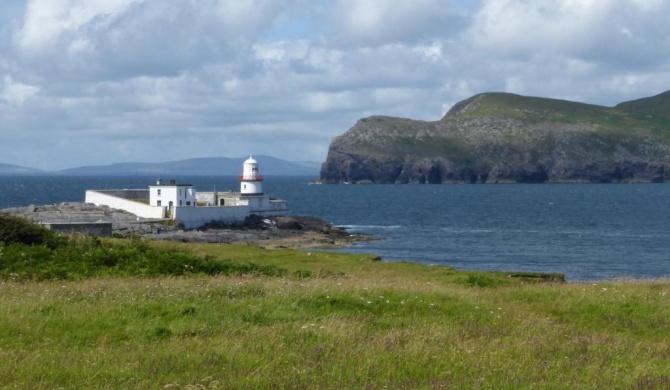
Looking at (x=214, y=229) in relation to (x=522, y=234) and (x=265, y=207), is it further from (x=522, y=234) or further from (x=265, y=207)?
(x=522, y=234)

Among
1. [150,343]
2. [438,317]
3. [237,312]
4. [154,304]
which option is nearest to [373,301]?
[438,317]

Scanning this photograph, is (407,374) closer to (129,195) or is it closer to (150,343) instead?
(150,343)

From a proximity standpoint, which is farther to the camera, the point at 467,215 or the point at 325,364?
the point at 467,215

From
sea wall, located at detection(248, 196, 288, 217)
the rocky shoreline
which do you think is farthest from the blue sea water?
sea wall, located at detection(248, 196, 288, 217)

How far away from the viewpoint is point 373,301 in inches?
740

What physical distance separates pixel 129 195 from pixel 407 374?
85190mm

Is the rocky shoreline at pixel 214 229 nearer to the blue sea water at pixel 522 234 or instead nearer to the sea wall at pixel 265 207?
the sea wall at pixel 265 207

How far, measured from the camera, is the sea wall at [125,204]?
76625 mm

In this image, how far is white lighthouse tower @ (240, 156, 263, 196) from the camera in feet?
293

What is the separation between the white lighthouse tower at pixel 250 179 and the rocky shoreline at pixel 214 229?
14.5 ft

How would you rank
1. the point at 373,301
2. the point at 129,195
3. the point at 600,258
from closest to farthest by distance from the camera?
the point at 373,301 → the point at 600,258 → the point at 129,195

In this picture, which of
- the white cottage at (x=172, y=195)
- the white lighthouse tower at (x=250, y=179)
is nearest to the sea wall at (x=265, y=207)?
the white lighthouse tower at (x=250, y=179)

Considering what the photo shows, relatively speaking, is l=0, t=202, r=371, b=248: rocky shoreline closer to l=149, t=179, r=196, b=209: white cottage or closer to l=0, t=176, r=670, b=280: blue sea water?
l=149, t=179, r=196, b=209: white cottage

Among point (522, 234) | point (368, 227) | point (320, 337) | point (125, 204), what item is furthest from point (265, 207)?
point (320, 337)
